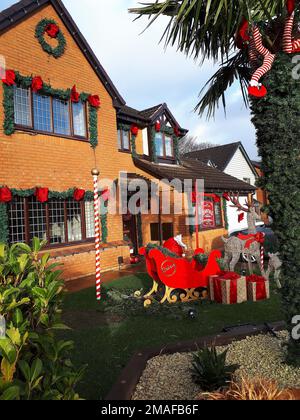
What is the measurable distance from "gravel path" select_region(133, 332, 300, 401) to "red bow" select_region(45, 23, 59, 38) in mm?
11295

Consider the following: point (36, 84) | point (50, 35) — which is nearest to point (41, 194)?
point (36, 84)

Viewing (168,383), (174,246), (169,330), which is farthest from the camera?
(174,246)

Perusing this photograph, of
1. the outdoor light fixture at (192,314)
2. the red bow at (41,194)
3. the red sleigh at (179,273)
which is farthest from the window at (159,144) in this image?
the outdoor light fixture at (192,314)

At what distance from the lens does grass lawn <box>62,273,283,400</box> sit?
459 cm

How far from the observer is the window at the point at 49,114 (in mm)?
10328

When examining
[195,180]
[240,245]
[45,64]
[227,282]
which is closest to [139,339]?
[227,282]

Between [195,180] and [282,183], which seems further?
[195,180]

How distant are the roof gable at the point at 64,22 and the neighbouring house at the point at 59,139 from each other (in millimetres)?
31

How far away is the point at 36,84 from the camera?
10359 mm

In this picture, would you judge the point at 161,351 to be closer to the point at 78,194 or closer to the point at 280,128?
the point at 280,128

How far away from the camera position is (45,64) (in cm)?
1102
